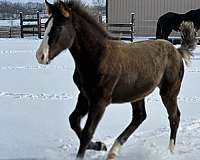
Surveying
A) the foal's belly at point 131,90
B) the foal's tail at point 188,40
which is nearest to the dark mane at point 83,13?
the foal's belly at point 131,90

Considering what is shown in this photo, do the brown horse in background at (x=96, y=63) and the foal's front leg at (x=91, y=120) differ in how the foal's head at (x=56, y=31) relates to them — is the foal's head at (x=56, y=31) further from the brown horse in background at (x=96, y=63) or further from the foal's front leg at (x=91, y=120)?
the foal's front leg at (x=91, y=120)

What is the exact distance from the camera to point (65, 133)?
19.4 feet

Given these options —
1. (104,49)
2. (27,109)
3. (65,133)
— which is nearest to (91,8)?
(104,49)

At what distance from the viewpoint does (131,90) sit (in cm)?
470

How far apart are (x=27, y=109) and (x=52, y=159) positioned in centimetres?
281

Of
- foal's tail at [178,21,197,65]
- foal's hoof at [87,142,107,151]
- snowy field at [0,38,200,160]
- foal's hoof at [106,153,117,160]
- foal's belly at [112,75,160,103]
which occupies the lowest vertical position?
snowy field at [0,38,200,160]

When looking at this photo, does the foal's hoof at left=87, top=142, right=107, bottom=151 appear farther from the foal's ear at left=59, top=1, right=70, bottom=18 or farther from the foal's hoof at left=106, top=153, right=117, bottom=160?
the foal's ear at left=59, top=1, right=70, bottom=18

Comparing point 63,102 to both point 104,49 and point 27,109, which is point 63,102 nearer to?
point 27,109

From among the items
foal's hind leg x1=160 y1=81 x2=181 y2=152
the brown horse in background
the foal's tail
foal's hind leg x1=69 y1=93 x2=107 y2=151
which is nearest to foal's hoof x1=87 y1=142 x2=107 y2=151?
the brown horse in background

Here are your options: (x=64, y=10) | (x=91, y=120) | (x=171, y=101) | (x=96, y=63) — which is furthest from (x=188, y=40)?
(x=64, y=10)

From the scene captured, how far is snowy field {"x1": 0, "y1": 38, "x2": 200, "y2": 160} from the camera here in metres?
5.07

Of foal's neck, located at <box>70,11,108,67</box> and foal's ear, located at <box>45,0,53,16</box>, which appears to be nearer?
foal's ear, located at <box>45,0,53,16</box>

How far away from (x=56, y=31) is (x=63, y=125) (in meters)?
2.44

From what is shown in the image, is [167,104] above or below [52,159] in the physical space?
above
